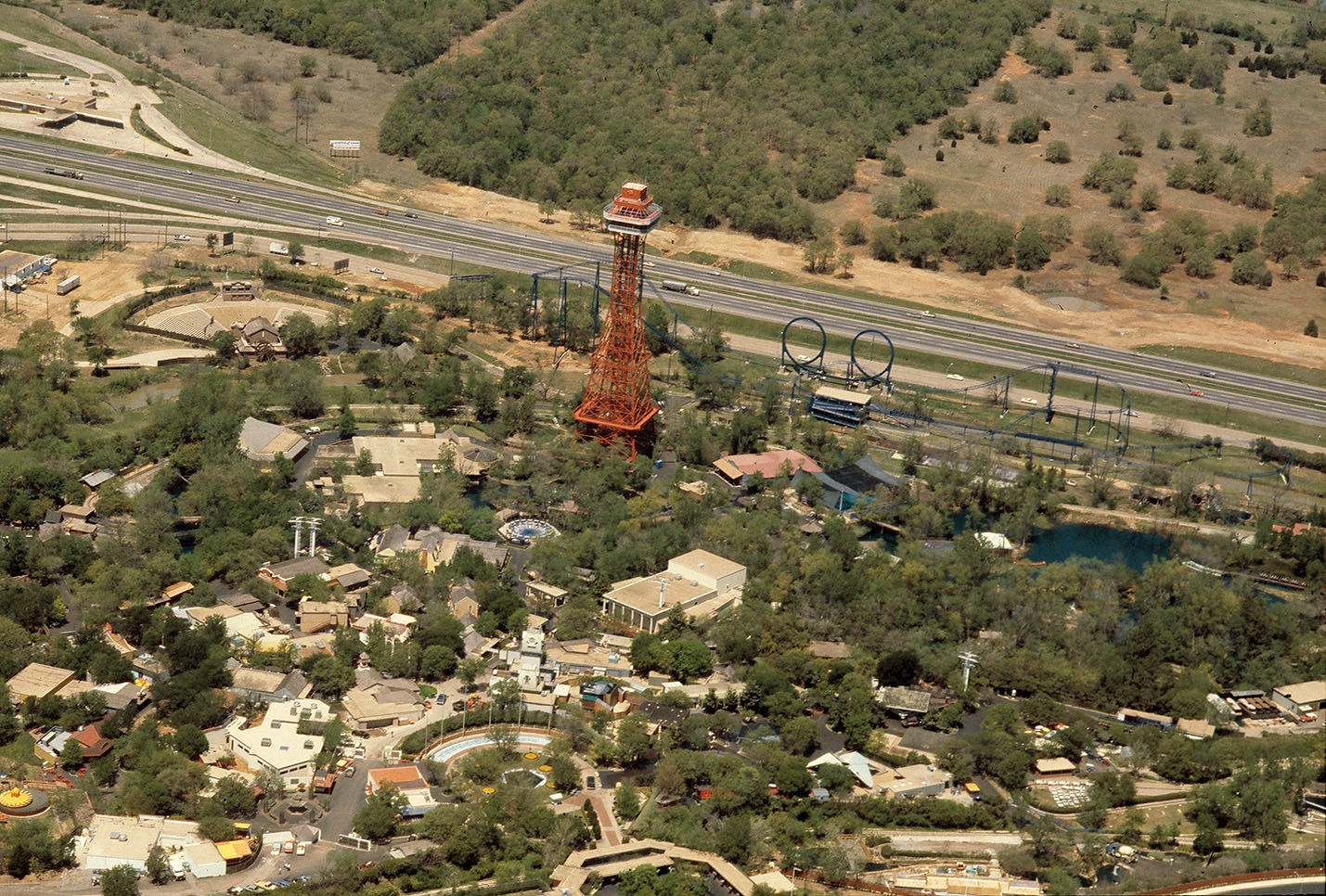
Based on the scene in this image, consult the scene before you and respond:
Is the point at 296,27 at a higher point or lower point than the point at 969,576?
higher

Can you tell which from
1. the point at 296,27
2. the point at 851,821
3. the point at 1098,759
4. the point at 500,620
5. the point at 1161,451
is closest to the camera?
the point at 851,821

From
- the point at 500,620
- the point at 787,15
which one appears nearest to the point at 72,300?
the point at 500,620

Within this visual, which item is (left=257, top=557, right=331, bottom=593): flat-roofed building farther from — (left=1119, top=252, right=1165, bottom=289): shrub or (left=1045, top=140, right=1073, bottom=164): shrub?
(left=1045, top=140, right=1073, bottom=164): shrub

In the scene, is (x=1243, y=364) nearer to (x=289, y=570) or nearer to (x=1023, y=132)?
(x=1023, y=132)

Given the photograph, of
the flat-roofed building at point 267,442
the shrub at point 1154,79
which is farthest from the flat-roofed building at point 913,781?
the shrub at point 1154,79

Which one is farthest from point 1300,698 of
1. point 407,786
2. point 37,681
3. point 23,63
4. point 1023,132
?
point 23,63

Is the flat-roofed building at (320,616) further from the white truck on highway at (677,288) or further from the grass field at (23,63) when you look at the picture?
the grass field at (23,63)

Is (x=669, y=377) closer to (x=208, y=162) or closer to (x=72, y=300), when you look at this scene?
(x=72, y=300)
